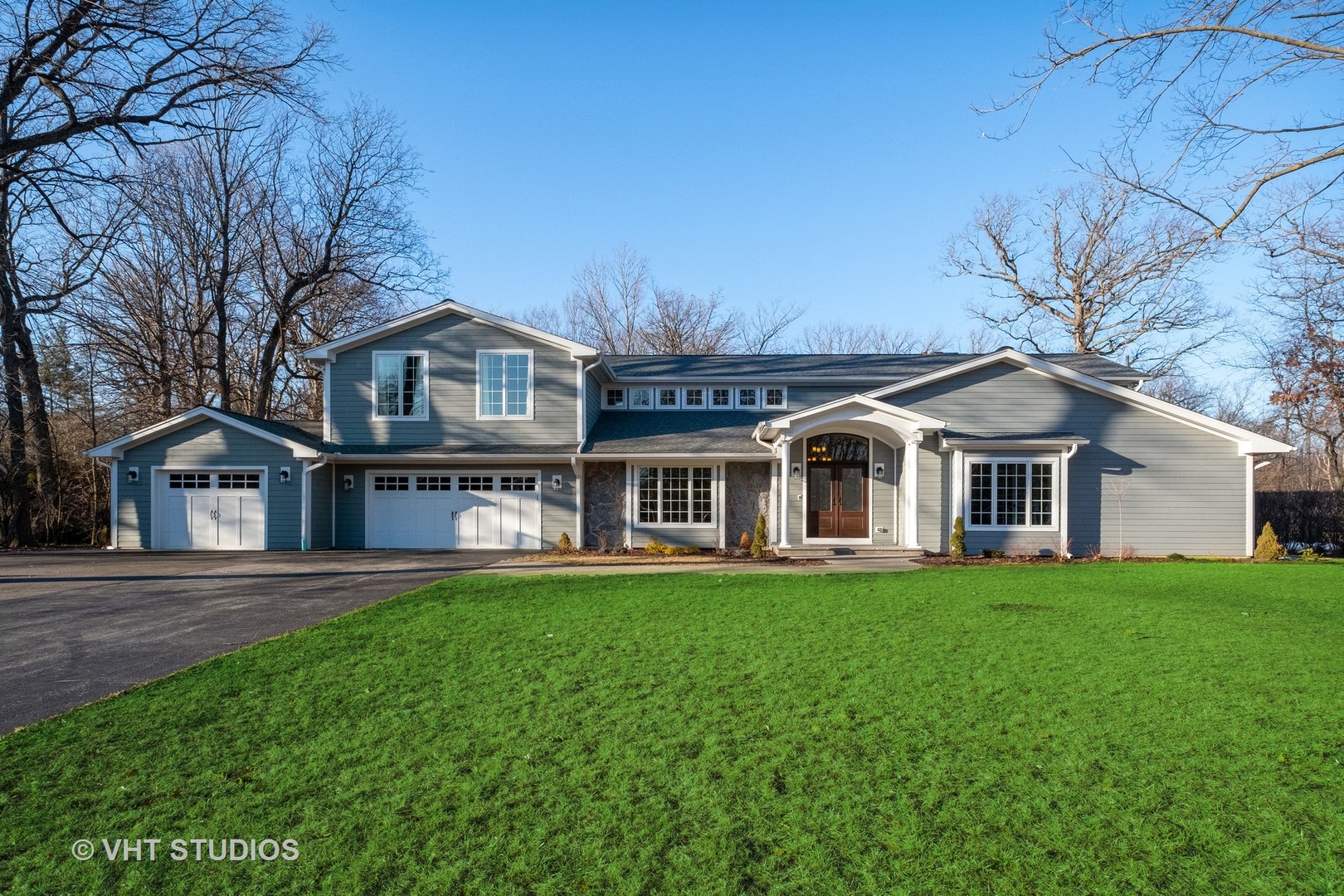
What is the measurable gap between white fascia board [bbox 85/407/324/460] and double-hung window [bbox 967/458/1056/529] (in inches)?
600

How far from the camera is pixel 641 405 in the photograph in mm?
20625

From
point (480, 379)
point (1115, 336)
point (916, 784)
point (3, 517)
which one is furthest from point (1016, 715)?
point (1115, 336)

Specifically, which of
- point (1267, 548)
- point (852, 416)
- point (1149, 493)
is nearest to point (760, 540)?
point (852, 416)

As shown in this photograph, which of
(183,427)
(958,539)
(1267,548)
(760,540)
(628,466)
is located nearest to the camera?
(958,539)

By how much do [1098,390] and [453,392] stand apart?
15050 mm

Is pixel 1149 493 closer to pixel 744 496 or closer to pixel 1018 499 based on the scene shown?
pixel 1018 499

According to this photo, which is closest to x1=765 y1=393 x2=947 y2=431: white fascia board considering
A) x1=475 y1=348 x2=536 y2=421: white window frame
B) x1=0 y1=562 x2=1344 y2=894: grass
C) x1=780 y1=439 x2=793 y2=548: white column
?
x1=780 y1=439 x2=793 y2=548: white column

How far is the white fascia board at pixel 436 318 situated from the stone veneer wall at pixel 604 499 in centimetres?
284

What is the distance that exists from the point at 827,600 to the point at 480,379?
1151 centimetres

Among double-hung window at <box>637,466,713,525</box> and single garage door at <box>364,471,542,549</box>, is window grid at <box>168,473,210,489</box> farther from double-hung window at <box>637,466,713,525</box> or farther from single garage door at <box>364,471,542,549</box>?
double-hung window at <box>637,466,713,525</box>

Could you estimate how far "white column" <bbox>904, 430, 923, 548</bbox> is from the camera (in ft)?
53.4

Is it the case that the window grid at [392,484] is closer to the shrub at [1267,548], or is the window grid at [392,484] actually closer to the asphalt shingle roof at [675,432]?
the asphalt shingle roof at [675,432]

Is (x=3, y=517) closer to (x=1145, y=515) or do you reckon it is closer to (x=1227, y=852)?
(x=1227, y=852)

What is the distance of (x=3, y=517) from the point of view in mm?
20562
